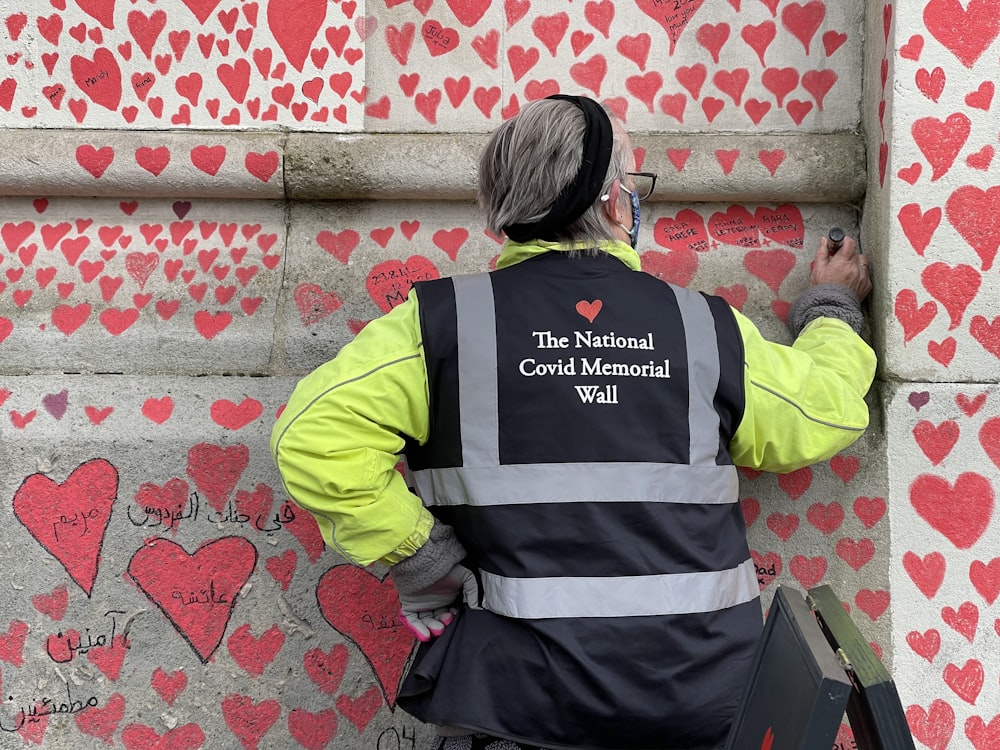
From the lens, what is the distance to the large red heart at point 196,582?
284cm

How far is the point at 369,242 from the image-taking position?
3.03m

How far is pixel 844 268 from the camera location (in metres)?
2.80

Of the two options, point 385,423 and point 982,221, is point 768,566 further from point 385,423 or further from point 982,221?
point 385,423

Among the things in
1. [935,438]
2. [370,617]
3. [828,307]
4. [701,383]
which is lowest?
[370,617]

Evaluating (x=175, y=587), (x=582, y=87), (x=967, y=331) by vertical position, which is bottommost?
(x=175, y=587)

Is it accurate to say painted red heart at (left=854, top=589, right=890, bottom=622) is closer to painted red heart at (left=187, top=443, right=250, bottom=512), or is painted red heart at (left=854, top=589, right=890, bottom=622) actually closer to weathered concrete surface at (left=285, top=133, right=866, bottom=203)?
weathered concrete surface at (left=285, top=133, right=866, bottom=203)

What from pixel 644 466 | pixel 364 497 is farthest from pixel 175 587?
pixel 644 466

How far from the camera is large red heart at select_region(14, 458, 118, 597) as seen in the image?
2.85m

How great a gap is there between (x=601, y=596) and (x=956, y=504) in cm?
130

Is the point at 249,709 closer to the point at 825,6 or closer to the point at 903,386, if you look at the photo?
the point at 903,386

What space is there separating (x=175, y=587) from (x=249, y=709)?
0.40m

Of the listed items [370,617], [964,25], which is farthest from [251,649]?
[964,25]

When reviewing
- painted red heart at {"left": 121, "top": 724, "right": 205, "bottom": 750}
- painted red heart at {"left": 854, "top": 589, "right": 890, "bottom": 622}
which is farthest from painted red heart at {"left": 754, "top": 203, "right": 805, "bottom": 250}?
painted red heart at {"left": 121, "top": 724, "right": 205, "bottom": 750}

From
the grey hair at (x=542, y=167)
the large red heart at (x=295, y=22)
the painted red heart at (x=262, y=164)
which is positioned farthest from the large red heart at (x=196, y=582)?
the large red heart at (x=295, y=22)
